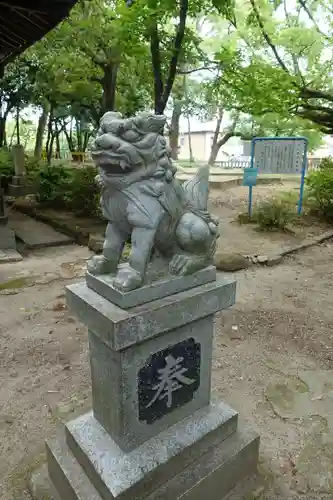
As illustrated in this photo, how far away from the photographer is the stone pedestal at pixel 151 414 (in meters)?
1.67

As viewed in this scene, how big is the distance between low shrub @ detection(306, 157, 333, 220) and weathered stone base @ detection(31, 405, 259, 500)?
6.94m

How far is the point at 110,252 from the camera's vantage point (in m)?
1.79

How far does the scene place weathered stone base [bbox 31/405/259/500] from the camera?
1771 mm

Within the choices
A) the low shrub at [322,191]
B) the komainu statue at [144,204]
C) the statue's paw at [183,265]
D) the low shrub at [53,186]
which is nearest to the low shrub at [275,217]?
the low shrub at [322,191]

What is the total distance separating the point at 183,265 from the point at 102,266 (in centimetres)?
39

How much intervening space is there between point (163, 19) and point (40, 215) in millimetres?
4734

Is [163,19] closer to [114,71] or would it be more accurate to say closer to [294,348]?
[114,71]

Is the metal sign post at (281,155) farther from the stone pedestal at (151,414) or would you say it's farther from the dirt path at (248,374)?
the stone pedestal at (151,414)

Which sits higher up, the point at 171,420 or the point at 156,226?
the point at 156,226

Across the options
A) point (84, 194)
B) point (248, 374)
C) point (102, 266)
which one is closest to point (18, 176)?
point (84, 194)

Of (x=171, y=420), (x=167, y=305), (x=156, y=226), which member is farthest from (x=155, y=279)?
(x=171, y=420)

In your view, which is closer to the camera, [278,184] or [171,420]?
[171,420]

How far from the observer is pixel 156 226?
166cm

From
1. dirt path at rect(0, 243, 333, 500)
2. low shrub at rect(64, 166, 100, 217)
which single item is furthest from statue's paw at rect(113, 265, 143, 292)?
low shrub at rect(64, 166, 100, 217)
